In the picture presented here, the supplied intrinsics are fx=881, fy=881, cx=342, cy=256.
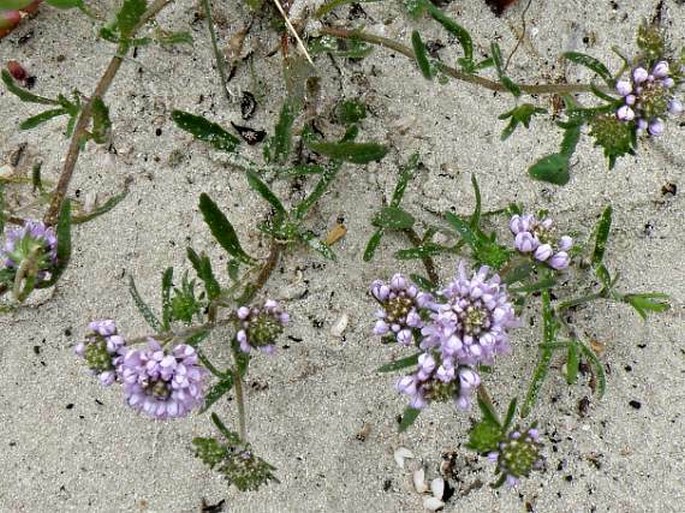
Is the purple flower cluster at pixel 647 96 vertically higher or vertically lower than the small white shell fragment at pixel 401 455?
higher

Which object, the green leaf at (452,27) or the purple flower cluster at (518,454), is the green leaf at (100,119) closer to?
the green leaf at (452,27)

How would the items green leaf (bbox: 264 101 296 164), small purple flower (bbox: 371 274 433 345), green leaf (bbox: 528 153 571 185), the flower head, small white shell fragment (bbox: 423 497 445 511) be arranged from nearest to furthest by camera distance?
1. the flower head
2. small purple flower (bbox: 371 274 433 345)
3. green leaf (bbox: 528 153 571 185)
4. green leaf (bbox: 264 101 296 164)
5. small white shell fragment (bbox: 423 497 445 511)

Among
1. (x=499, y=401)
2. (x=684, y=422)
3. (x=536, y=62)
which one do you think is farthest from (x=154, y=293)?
(x=684, y=422)

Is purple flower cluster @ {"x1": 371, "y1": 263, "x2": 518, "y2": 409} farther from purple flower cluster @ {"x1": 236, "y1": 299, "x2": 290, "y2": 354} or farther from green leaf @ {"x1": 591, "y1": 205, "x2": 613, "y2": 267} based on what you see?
green leaf @ {"x1": 591, "y1": 205, "x2": 613, "y2": 267}

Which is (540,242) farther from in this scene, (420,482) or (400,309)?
(420,482)

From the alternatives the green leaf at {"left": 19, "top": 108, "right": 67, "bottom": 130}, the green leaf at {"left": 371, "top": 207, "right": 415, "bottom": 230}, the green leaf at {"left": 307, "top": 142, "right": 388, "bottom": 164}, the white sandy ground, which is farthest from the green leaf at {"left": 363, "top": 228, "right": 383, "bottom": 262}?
the green leaf at {"left": 19, "top": 108, "right": 67, "bottom": 130}

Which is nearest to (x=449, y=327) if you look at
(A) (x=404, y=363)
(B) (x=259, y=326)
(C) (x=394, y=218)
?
(A) (x=404, y=363)

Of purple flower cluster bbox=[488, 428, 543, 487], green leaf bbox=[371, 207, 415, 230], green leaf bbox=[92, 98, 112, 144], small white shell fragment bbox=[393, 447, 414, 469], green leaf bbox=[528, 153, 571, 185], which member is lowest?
small white shell fragment bbox=[393, 447, 414, 469]

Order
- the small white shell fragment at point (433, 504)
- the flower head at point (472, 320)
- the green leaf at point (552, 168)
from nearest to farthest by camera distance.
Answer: the flower head at point (472, 320)
the green leaf at point (552, 168)
the small white shell fragment at point (433, 504)

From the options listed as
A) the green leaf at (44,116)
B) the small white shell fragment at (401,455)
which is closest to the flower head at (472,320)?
the small white shell fragment at (401,455)
